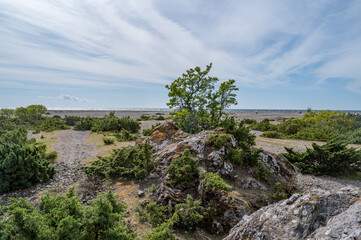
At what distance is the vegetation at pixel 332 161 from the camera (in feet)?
33.1

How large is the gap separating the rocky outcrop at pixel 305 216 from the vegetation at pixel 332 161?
29.0 ft

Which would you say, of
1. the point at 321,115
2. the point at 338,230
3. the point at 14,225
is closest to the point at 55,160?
the point at 14,225

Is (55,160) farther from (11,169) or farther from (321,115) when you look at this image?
(321,115)

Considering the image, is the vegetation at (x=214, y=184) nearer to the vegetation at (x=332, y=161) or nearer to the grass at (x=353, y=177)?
the vegetation at (x=332, y=161)

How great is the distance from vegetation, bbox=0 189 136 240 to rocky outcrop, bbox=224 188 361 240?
2.60 m

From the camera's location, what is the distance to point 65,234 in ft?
11.1

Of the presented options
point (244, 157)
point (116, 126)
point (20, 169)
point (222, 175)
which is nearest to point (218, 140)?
point (244, 157)

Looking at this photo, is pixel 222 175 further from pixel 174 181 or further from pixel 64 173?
pixel 64 173

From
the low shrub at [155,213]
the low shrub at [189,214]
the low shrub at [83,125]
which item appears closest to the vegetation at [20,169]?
the low shrub at [155,213]

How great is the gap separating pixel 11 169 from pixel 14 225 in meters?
6.70

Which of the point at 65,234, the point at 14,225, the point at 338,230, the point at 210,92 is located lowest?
the point at 65,234

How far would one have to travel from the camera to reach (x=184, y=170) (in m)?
7.18

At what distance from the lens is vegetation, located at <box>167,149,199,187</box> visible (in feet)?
23.4

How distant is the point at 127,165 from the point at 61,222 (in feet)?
21.4
